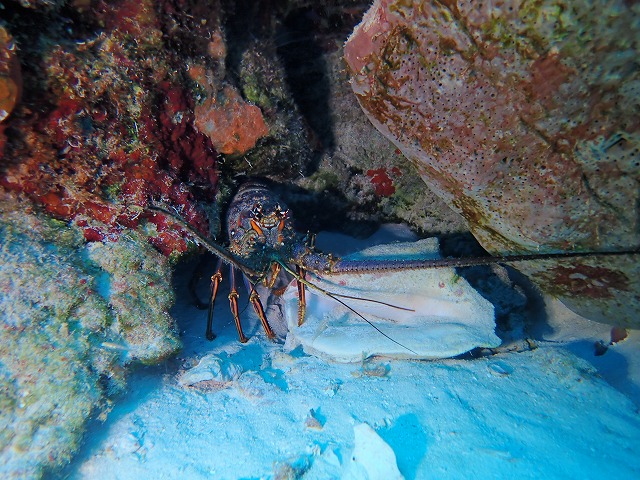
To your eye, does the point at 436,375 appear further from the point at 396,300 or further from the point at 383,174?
the point at 383,174

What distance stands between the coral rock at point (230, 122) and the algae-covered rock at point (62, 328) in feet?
3.98

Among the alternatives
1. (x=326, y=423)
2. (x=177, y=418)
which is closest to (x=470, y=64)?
(x=326, y=423)

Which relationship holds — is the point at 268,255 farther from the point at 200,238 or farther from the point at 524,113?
the point at 524,113

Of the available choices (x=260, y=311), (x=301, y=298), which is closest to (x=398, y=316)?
(x=301, y=298)

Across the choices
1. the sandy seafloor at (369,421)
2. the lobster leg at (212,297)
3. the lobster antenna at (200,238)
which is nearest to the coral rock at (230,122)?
the lobster antenna at (200,238)

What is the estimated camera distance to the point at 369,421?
93.2 inches

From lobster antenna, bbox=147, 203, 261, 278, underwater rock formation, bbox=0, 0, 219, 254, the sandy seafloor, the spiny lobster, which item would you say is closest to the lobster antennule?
the spiny lobster

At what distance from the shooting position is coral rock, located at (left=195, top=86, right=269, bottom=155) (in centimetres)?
313

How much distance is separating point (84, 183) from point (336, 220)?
356cm

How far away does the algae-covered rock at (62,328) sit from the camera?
1.97 metres

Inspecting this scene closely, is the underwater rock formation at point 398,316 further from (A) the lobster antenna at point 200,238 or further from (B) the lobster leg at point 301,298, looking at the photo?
(A) the lobster antenna at point 200,238

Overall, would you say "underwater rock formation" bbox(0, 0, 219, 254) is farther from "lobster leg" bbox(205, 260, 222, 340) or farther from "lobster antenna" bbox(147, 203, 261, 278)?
"lobster leg" bbox(205, 260, 222, 340)

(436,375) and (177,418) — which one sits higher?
(436,375)

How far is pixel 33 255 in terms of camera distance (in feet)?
7.37
